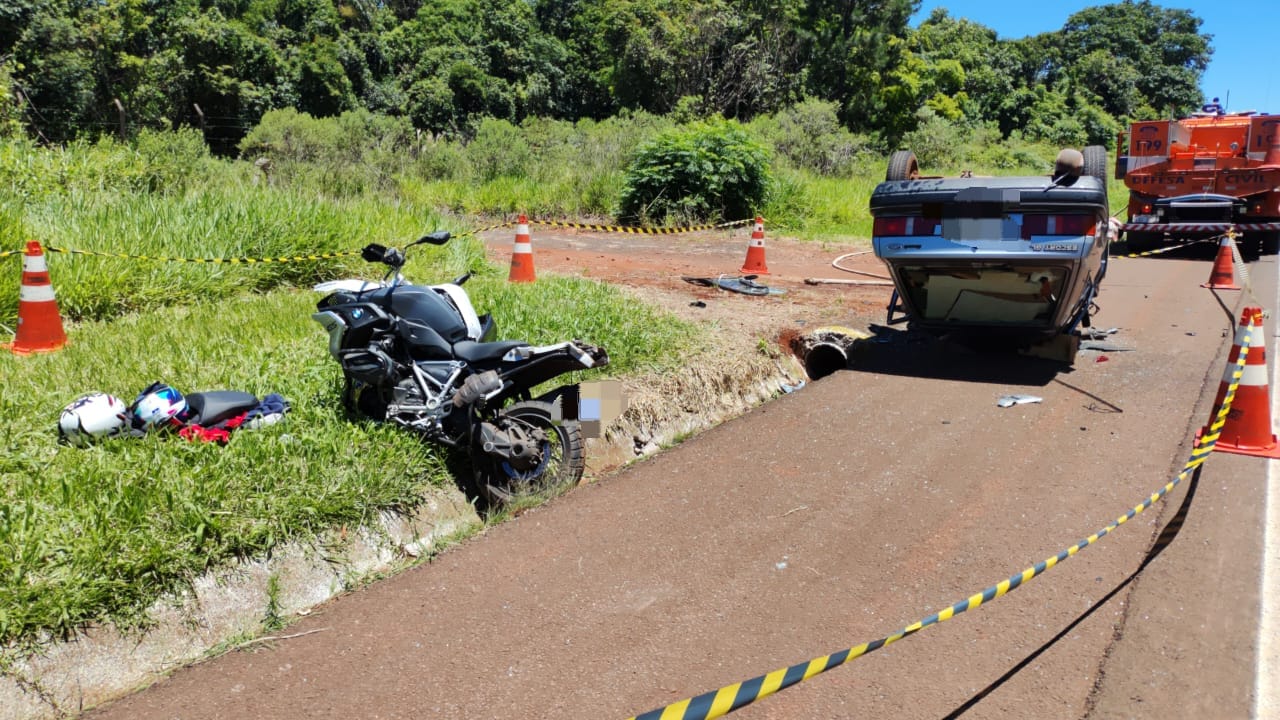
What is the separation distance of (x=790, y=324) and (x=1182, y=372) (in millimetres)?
3453

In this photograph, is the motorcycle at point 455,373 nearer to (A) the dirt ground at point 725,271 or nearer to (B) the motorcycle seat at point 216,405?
(B) the motorcycle seat at point 216,405

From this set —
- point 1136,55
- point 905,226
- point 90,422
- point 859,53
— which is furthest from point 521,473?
point 1136,55

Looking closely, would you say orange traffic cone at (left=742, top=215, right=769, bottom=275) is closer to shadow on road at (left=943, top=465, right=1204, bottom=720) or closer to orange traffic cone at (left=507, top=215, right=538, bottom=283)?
orange traffic cone at (left=507, top=215, right=538, bottom=283)

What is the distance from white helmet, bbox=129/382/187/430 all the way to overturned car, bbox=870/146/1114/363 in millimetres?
5343

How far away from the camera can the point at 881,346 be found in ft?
29.9

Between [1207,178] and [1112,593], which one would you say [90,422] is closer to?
[1112,593]

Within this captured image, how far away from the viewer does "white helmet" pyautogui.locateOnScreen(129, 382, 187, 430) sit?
5027mm

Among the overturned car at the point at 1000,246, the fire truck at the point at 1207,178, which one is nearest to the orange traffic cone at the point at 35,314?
the overturned car at the point at 1000,246

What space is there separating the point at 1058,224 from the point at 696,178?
1159 cm

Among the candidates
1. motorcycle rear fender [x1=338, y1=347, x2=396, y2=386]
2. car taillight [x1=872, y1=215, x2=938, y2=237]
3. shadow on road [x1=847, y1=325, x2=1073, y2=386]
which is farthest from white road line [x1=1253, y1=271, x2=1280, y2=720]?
motorcycle rear fender [x1=338, y1=347, x2=396, y2=386]

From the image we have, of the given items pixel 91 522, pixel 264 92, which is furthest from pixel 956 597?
pixel 264 92

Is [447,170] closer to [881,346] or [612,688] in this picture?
[881,346]

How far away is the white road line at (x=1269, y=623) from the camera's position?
137 inches

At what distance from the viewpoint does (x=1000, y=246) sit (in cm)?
735
